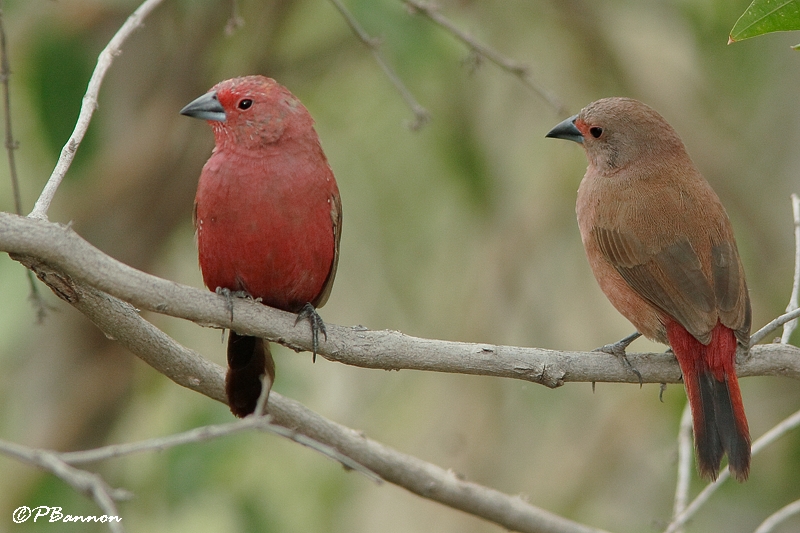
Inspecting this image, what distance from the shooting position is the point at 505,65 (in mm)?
3836

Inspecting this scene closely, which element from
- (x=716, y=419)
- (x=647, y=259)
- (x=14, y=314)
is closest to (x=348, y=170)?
(x=14, y=314)

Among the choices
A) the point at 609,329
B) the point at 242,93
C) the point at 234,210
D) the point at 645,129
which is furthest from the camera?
the point at 609,329

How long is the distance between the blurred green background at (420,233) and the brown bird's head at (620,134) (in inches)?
26.4

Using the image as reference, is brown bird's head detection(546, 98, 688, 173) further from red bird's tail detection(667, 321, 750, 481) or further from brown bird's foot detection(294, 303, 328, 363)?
brown bird's foot detection(294, 303, 328, 363)

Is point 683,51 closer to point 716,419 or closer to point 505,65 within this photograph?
point 505,65

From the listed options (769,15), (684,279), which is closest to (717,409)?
(684,279)

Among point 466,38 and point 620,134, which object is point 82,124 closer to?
point 466,38

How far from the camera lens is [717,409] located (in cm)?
356

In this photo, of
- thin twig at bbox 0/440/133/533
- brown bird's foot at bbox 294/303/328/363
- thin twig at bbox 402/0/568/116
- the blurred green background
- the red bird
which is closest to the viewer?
thin twig at bbox 0/440/133/533

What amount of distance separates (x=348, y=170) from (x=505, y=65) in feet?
8.65

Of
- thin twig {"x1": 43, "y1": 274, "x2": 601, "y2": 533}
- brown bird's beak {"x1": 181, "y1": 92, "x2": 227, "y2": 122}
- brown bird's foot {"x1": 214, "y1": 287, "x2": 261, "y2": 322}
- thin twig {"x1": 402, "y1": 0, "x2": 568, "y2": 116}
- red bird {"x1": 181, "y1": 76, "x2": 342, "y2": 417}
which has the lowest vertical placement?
thin twig {"x1": 43, "y1": 274, "x2": 601, "y2": 533}

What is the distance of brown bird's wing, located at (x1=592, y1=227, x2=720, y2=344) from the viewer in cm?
367

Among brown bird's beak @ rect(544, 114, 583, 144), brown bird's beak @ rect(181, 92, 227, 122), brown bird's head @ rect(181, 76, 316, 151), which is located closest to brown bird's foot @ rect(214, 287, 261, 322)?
brown bird's head @ rect(181, 76, 316, 151)

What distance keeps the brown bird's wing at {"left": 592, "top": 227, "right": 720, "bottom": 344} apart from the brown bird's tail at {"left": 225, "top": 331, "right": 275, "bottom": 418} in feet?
4.79
